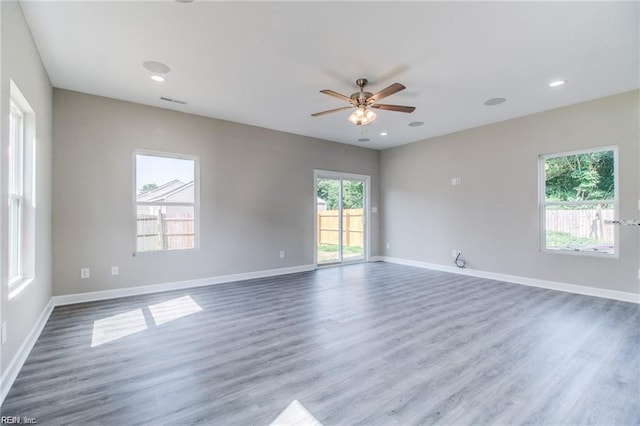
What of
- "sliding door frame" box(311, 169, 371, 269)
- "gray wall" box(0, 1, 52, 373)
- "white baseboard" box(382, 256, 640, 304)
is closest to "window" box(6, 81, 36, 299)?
"gray wall" box(0, 1, 52, 373)

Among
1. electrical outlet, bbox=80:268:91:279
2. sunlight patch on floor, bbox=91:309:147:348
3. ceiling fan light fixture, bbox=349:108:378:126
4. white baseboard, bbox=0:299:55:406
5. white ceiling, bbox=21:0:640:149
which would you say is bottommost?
sunlight patch on floor, bbox=91:309:147:348

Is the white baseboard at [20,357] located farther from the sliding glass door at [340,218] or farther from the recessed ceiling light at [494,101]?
the recessed ceiling light at [494,101]

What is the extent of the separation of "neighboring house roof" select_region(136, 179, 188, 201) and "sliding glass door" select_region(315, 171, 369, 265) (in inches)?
111

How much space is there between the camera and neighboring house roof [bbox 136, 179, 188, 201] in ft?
15.1

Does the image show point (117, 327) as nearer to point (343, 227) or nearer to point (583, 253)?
point (343, 227)

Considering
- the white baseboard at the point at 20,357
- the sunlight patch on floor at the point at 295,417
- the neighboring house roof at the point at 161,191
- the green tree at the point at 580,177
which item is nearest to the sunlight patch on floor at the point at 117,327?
the white baseboard at the point at 20,357

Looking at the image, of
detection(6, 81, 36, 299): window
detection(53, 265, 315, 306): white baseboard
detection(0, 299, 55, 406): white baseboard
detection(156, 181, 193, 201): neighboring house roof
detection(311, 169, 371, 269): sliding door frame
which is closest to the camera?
detection(0, 299, 55, 406): white baseboard

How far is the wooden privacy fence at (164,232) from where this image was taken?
4.58 m

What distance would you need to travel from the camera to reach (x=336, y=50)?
10.1 feet

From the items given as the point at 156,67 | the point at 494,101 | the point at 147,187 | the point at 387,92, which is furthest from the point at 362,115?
the point at 147,187

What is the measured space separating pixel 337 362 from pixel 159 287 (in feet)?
11.2

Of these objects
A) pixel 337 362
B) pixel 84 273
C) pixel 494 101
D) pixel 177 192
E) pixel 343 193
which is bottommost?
pixel 337 362

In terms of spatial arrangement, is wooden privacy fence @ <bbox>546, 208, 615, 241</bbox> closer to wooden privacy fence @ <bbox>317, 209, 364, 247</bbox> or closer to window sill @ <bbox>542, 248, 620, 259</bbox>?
window sill @ <bbox>542, 248, 620, 259</bbox>

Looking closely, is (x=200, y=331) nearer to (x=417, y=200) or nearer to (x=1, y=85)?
(x=1, y=85)
